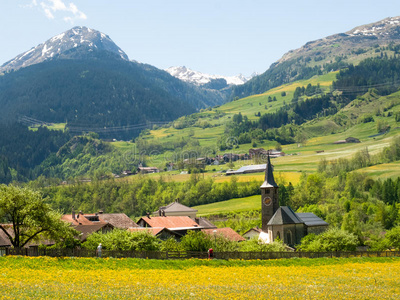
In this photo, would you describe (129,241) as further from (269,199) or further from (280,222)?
(269,199)

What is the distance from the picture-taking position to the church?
372ft

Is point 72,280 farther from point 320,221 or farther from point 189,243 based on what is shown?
point 320,221

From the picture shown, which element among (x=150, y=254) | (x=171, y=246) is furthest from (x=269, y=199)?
(x=150, y=254)

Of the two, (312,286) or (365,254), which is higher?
(312,286)

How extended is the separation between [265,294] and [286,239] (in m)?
79.6

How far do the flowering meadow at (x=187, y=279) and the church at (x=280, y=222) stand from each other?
181 ft

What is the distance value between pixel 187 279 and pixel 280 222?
73.2 m

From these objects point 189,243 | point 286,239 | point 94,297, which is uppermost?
point 94,297

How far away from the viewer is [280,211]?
11519 cm

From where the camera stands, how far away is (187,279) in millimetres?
42656

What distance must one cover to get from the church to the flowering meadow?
55.3 m

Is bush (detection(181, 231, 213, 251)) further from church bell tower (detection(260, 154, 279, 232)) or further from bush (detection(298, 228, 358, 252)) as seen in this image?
church bell tower (detection(260, 154, 279, 232))

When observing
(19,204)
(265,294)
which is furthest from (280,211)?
(265,294)

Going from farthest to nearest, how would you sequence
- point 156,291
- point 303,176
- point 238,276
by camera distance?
point 303,176 → point 238,276 → point 156,291
